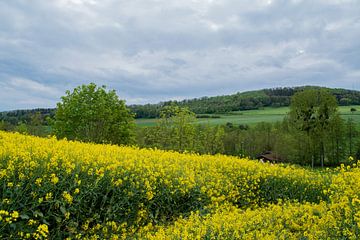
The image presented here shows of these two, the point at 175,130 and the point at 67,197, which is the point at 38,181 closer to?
the point at 67,197

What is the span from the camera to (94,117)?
88.1ft

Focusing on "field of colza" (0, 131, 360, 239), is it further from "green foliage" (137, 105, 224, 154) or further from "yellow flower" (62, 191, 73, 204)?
"green foliage" (137, 105, 224, 154)

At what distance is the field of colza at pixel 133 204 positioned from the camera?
5297mm

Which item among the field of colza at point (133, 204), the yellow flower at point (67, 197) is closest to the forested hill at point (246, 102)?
the field of colza at point (133, 204)

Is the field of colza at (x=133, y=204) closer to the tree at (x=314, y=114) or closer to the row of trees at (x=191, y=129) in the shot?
the row of trees at (x=191, y=129)

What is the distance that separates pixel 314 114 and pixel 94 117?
2527 centimetres

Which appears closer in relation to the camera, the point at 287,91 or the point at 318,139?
the point at 318,139

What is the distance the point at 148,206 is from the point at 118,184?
3.08ft

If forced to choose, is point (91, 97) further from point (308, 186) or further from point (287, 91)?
point (287, 91)

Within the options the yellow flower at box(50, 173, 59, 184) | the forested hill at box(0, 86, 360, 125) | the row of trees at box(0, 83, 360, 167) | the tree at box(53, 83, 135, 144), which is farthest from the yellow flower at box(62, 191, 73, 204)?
the forested hill at box(0, 86, 360, 125)

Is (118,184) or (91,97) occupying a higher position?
(91,97)

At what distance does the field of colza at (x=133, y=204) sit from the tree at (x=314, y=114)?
31906 mm

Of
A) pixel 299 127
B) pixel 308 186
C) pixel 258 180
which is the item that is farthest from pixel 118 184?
pixel 299 127

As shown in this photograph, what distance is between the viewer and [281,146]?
53.7 meters
